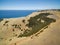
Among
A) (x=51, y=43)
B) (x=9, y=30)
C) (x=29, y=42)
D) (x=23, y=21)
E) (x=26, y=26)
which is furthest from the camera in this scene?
(x=23, y=21)

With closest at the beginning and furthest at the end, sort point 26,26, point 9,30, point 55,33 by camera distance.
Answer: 1. point 55,33
2. point 9,30
3. point 26,26

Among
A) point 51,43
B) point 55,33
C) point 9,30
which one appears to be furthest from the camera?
point 9,30

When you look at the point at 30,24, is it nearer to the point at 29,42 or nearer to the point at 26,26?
the point at 26,26

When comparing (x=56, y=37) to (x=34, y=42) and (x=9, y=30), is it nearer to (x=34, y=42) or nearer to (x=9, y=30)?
(x=34, y=42)

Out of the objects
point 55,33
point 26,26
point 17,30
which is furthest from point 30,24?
point 55,33

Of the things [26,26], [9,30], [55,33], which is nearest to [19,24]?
[26,26]

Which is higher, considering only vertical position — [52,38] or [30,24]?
[52,38]

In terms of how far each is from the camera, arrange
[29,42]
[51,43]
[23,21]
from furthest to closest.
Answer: [23,21] → [29,42] → [51,43]

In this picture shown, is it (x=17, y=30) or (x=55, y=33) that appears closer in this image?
(x=55, y=33)

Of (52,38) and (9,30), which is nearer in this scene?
(52,38)
